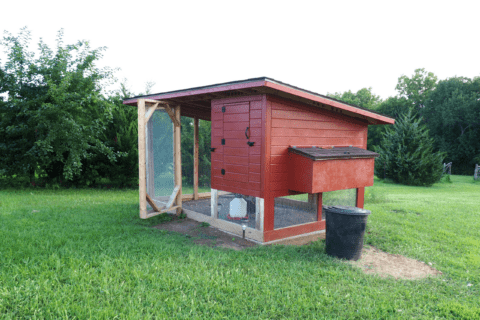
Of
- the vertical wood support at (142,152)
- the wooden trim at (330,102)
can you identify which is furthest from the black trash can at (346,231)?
the vertical wood support at (142,152)

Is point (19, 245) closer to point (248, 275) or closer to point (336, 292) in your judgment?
point (248, 275)

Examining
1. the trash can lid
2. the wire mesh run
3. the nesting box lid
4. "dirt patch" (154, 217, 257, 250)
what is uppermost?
the nesting box lid

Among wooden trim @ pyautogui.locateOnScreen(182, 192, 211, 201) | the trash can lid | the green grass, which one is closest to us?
the green grass

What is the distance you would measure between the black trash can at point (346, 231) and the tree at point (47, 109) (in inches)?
342

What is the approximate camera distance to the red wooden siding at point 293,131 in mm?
5777

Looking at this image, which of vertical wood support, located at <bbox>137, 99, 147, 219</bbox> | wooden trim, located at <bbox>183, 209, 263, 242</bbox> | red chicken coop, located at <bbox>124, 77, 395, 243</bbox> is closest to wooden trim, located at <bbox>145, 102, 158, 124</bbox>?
red chicken coop, located at <bbox>124, 77, 395, 243</bbox>

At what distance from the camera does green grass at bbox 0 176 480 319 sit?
333 centimetres

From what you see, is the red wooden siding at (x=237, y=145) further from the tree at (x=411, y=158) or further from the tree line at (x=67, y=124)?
the tree at (x=411, y=158)

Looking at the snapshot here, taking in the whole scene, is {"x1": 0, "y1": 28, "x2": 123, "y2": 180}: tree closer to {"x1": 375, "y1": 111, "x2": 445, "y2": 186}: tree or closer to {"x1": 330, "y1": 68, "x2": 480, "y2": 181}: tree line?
{"x1": 375, "y1": 111, "x2": 445, "y2": 186}: tree

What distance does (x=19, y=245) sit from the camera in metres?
4.89

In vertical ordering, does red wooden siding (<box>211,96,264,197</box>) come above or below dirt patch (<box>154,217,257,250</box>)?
above

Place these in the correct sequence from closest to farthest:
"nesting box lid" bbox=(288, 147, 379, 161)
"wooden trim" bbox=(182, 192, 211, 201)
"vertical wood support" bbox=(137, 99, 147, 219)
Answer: "nesting box lid" bbox=(288, 147, 379, 161) → "vertical wood support" bbox=(137, 99, 147, 219) → "wooden trim" bbox=(182, 192, 211, 201)

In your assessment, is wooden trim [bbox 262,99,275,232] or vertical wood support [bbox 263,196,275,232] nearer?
wooden trim [bbox 262,99,275,232]

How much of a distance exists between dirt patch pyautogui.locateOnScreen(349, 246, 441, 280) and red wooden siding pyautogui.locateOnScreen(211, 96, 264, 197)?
2093mm
